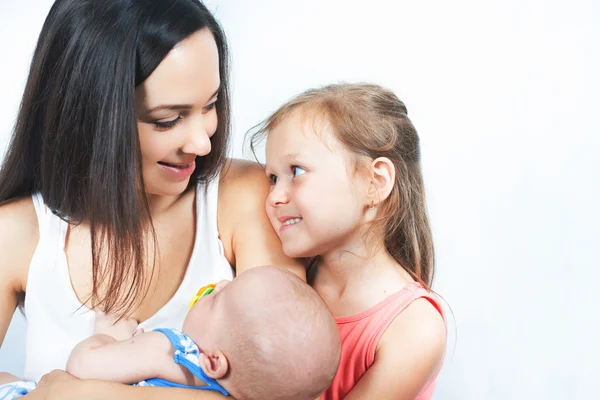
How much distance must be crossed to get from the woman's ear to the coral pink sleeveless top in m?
0.25

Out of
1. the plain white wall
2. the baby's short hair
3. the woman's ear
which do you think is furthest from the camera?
the plain white wall

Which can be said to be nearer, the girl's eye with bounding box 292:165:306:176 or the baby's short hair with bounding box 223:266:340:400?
the baby's short hair with bounding box 223:266:340:400

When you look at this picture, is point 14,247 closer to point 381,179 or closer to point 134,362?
point 134,362

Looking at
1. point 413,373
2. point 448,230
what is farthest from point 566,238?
point 413,373

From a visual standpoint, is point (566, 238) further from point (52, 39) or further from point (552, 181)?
point (52, 39)

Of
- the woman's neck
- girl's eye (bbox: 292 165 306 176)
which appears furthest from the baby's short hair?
the woman's neck

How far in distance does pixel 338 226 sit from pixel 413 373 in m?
0.41

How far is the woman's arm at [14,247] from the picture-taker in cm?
211

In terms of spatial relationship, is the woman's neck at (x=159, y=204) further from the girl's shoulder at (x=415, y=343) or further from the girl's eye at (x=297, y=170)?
the girl's shoulder at (x=415, y=343)

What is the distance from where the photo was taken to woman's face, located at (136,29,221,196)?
6.26 ft

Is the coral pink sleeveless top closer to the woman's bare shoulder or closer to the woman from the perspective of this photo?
the woman

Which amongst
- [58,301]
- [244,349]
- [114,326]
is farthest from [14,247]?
[244,349]

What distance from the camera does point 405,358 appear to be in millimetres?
2066

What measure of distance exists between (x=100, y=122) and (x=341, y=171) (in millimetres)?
618
